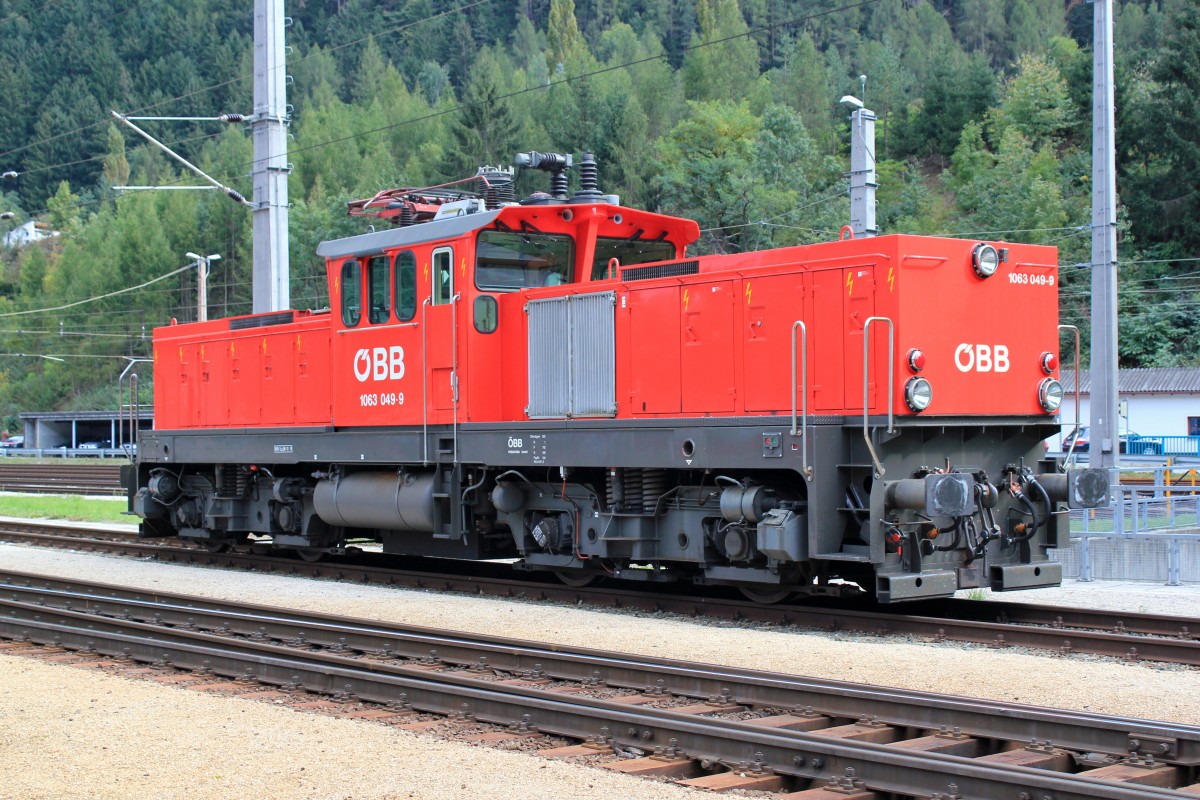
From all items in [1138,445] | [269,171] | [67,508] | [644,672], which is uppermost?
[269,171]

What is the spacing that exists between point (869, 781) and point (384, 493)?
8923 mm

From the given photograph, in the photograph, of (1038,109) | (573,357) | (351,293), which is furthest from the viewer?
(1038,109)

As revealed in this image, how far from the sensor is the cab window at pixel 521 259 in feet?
41.9

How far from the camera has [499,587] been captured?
42.9ft

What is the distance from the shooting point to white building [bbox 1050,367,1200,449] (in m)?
40.2

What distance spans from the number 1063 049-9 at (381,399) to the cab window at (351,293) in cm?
89

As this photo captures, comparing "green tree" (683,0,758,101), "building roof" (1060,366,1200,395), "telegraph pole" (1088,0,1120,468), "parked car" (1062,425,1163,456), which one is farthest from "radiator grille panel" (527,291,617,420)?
"green tree" (683,0,758,101)

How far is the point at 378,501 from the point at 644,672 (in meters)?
6.42

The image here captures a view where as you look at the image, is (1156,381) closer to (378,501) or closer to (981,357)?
(981,357)

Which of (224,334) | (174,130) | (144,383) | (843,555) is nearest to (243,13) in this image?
(174,130)

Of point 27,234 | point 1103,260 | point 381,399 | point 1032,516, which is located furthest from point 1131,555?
point 27,234

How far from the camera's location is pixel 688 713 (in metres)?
7.18

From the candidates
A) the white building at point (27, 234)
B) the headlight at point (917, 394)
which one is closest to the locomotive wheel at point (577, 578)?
the headlight at point (917, 394)

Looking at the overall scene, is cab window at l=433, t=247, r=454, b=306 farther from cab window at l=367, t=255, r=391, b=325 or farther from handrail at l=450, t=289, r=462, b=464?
cab window at l=367, t=255, r=391, b=325
